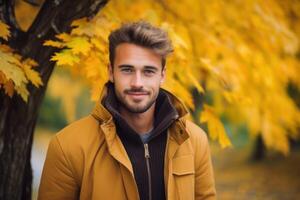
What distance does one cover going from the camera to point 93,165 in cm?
258

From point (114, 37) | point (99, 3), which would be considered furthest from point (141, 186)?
point (99, 3)

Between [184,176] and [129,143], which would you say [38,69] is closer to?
[129,143]

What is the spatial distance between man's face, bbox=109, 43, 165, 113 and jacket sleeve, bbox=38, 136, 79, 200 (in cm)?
52

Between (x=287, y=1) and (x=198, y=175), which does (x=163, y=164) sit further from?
(x=287, y=1)

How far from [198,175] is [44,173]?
103 centimetres

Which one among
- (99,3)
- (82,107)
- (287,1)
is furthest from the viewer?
(82,107)

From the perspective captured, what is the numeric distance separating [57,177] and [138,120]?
0.65m

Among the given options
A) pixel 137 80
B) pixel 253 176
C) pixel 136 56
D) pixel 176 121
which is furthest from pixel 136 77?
pixel 253 176

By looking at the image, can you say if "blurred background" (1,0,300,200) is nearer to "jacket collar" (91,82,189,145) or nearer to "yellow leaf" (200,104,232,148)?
"yellow leaf" (200,104,232,148)

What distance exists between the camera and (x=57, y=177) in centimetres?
259

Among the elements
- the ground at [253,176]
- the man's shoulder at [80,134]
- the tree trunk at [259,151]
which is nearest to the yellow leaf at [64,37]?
the man's shoulder at [80,134]

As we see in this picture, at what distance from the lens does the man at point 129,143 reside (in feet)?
8.43

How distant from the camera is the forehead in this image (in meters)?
2.69

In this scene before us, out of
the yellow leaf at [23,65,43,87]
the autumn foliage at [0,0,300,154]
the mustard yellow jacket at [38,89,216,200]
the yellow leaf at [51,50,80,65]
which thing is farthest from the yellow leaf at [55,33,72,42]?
the mustard yellow jacket at [38,89,216,200]
